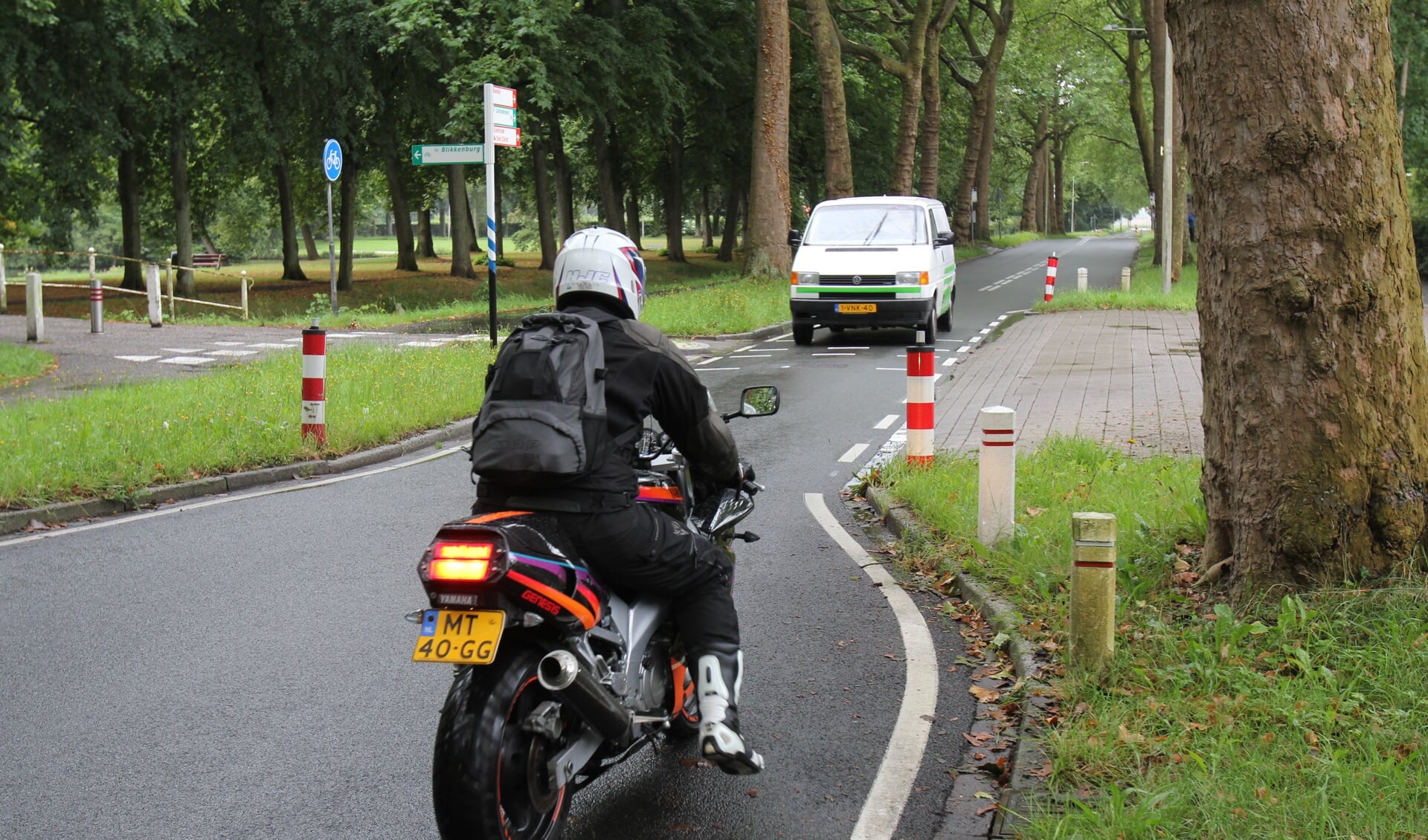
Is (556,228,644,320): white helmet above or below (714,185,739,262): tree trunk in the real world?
below

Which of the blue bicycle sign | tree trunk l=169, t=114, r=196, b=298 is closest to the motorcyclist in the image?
the blue bicycle sign

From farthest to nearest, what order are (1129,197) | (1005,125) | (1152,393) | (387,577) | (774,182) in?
(1129,197) → (1005,125) → (774,182) → (1152,393) → (387,577)

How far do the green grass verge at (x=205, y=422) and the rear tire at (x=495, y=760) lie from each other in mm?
6800

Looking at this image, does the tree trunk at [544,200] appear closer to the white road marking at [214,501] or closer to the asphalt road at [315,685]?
the white road marking at [214,501]

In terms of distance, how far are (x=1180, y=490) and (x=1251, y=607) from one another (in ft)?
7.52

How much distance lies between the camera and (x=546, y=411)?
3.61 m

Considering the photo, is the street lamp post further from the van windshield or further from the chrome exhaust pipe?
the chrome exhaust pipe

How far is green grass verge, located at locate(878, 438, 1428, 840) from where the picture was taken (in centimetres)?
374

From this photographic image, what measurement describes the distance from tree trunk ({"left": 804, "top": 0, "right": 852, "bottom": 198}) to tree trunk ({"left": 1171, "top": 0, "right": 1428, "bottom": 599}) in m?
26.2

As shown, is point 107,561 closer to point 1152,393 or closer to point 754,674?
point 754,674

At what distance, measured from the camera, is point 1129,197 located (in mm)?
108250

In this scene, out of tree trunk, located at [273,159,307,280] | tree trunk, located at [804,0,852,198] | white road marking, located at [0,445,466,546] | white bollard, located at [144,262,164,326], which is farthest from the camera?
tree trunk, located at [273,159,307,280]

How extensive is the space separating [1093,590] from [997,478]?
2381 millimetres

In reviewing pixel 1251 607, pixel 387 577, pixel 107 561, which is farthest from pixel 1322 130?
pixel 107 561
